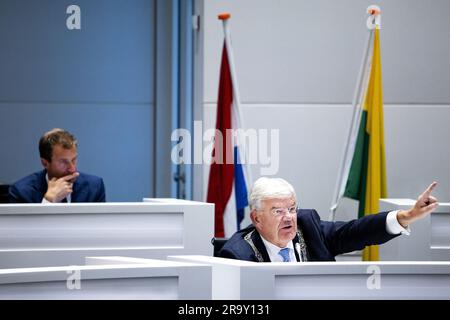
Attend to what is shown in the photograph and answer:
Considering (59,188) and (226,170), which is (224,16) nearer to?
(226,170)

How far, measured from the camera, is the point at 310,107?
22.6 ft

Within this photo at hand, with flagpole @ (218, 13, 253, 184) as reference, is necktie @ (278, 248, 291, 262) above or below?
below

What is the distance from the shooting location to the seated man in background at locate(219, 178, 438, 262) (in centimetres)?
375

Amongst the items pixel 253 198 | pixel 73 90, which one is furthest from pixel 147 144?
pixel 253 198

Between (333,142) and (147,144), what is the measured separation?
169 centimetres

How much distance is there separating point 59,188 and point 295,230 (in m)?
1.70

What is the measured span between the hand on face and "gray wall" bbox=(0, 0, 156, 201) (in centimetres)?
245

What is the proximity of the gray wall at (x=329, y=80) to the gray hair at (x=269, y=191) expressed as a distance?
2.86m

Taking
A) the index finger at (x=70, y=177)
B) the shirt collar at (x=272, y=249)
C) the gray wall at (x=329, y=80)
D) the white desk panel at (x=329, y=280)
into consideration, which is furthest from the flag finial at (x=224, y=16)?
the white desk panel at (x=329, y=280)

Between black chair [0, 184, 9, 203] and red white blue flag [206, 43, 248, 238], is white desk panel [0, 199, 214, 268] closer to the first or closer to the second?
black chair [0, 184, 9, 203]

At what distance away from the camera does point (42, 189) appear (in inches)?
199

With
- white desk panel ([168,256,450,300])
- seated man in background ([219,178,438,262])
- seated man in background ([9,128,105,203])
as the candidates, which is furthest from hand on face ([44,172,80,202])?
white desk panel ([168,256,450,300])

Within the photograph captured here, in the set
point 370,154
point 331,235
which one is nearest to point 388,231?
point 331,235

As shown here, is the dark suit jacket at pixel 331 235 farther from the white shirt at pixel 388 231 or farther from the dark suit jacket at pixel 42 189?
the dark suit jacket at pixel 42 189
